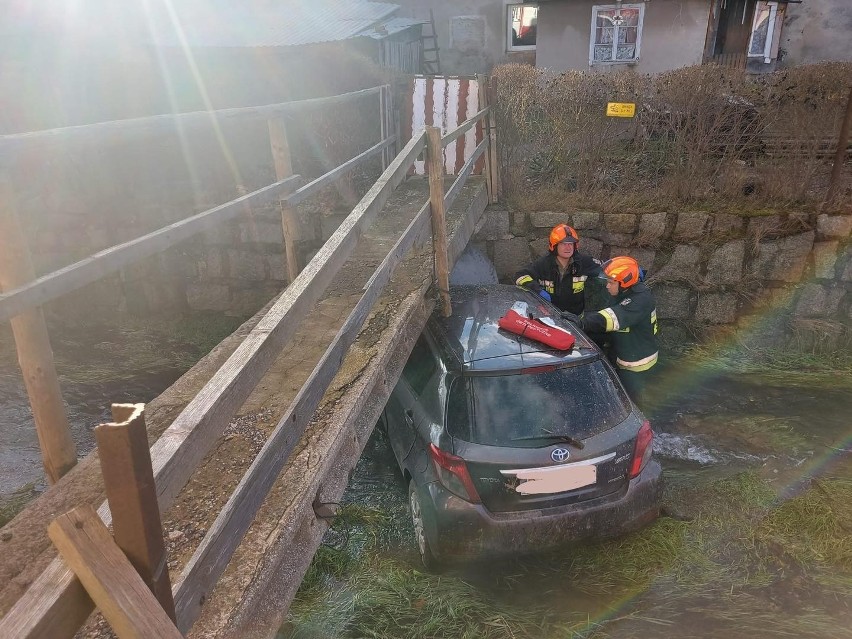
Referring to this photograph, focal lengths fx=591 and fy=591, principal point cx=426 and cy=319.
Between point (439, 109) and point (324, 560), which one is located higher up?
point (439, 109)

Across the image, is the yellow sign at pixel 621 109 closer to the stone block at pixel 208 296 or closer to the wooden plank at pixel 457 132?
the wooden plank at pixel 457 132

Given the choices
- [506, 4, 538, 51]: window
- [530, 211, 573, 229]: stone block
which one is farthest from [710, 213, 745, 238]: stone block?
[506, 4, 538, 51]: window

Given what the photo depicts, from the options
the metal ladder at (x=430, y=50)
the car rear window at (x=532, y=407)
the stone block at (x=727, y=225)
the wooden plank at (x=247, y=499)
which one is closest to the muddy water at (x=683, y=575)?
the car rear window at (x=532, y=407)

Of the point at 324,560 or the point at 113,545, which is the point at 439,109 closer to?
the point at 324,560

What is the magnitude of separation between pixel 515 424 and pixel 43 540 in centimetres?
232

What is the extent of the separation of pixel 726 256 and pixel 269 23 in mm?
10891

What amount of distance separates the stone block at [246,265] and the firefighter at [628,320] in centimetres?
468

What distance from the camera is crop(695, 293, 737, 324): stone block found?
7.44 meters

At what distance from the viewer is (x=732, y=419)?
5.86 meters

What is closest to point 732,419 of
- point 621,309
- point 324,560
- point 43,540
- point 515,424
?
point 621,309

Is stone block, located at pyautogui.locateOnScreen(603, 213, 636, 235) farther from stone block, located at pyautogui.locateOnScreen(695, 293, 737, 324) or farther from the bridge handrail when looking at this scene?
the bridge handrail

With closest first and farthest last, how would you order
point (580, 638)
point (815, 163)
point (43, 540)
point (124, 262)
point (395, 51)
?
point (43, 540), point (124, 262), point (580, 638), point (815, 163), point (395, 51)

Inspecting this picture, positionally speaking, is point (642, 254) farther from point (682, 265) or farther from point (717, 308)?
point (717, 308)

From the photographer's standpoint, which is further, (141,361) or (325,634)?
(141,361)
